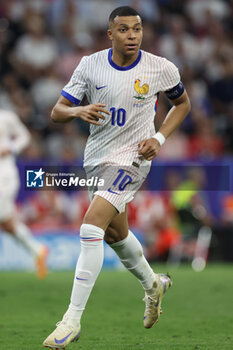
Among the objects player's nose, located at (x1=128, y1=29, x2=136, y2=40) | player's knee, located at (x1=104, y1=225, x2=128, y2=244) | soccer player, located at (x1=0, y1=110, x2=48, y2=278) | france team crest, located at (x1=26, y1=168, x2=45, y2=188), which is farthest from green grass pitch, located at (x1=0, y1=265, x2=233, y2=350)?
player's nose, located at (x1=128, y1=29, x2=136, y2=40)

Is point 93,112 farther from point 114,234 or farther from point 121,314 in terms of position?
point 121,314

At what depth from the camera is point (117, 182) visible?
17.5 ft

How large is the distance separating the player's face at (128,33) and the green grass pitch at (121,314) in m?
2.10

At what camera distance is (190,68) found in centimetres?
1530

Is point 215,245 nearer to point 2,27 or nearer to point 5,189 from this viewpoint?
point 5,189

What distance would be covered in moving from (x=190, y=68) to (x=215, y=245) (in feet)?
12.5

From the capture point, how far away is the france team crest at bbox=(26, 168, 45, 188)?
6.02 meters

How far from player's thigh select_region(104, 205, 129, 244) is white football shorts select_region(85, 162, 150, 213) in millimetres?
132

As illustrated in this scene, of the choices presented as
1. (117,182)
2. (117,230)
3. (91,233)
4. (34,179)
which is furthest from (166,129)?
(34,179)

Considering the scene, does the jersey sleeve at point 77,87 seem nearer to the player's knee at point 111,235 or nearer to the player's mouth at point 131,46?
the player's mouth at point 131,46

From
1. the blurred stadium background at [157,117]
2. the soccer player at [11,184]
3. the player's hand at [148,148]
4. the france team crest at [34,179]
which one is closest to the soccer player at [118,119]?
the player's hand at [148,148]

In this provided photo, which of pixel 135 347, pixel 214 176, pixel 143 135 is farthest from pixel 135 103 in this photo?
pixel 214 176

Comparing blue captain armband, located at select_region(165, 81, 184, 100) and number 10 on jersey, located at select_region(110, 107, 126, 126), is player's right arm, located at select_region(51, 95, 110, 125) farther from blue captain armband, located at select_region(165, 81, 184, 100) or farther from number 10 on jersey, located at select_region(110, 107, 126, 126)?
blue captain armband, located at select_region(165, 81, 184, 100)

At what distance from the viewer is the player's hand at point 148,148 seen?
532 cm
